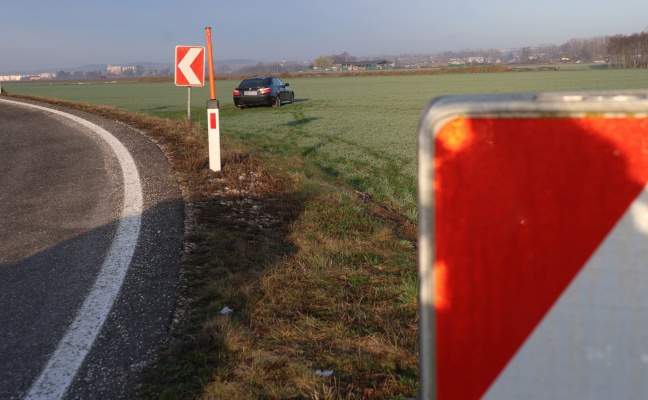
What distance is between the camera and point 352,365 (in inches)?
125

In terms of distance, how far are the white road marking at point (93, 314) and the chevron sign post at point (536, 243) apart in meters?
2.40

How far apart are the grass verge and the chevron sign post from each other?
1.85 metres

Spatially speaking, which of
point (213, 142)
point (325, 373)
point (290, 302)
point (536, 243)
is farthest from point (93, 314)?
point (213, 142)

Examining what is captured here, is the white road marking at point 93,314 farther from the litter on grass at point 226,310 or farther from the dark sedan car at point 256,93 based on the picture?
the dark sedan car at point 256,93

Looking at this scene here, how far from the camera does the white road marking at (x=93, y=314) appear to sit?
9.85 ft

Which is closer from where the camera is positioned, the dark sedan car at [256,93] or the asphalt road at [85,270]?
the asphalt road at [85,270]

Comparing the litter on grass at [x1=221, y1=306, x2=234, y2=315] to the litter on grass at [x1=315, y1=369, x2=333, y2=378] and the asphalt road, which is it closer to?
the asphalt road

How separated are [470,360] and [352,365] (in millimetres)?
2170

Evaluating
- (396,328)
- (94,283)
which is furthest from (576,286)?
(94,283)

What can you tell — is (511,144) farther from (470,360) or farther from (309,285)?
(309,285)

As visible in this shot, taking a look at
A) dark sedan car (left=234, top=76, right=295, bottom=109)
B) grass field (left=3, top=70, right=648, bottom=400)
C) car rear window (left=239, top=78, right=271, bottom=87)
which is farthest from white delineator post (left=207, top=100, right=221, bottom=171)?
car rear window (left=239, top=78, right=271, bottom=87)

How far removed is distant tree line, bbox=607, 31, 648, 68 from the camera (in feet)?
286

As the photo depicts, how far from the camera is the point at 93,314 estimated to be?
3.79m

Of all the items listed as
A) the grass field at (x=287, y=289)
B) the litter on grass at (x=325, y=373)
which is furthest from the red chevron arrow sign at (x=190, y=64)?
the litter on grass at (x=325, y=373)
